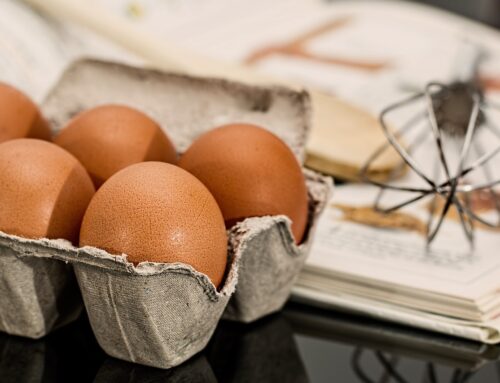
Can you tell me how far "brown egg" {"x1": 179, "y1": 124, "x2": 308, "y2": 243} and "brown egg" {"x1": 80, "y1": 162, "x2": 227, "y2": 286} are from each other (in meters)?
0.04

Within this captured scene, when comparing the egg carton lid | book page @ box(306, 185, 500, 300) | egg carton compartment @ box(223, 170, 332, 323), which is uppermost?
→ the egg carton lid

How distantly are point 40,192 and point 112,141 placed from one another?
10cm

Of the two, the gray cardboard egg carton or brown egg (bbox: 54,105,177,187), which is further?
brown egg (bbox: 54,105,177,187)

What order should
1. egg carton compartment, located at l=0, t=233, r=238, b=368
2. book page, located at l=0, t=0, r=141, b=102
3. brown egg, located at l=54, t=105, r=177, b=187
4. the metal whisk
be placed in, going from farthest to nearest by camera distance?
book page, located at l=0, t=0, r=141, b=102 → the metal whisk → brown egg, located at l=54, t=105, r=177, b=187 → egg carton compartment, located at l=0, t=233, r=238, b=368

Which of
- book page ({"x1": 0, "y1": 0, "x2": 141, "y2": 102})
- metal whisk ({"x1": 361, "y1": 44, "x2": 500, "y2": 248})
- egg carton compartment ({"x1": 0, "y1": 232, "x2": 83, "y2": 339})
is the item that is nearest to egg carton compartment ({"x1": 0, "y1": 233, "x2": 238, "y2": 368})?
egg carton compartment ({"x1": 0, "y1": 232, "x2": 83, "y2": 339})

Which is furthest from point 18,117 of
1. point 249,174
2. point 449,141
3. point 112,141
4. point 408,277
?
point 449,141

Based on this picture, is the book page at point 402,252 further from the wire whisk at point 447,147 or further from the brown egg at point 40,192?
the brown egg at point 40,192

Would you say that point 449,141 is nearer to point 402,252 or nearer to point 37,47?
point 402,252

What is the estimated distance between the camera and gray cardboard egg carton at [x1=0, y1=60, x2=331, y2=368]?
1.88ft

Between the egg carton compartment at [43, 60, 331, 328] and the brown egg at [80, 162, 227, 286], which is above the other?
the brown egg at [80, 162, 227, 286]

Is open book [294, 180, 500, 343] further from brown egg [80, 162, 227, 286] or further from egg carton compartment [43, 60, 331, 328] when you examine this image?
brown egg [80, 162, 227, 286]

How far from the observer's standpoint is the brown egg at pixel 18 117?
28.1 inches

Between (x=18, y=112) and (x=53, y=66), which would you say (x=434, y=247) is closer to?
(x=18, y=112)

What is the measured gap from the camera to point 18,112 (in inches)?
28.5
